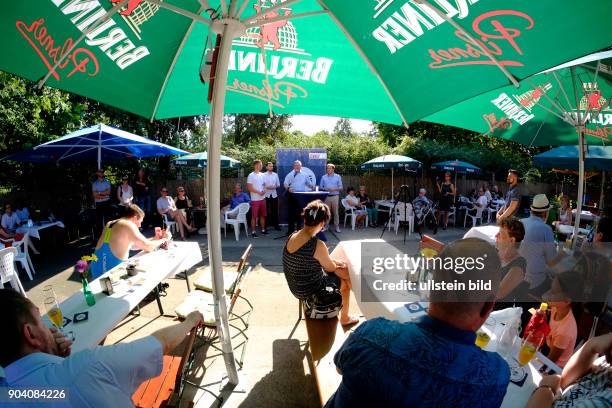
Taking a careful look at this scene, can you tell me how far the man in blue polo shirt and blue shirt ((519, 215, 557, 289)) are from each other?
2889 millimetres

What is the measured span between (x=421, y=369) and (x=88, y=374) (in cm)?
128

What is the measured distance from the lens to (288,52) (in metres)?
2.96

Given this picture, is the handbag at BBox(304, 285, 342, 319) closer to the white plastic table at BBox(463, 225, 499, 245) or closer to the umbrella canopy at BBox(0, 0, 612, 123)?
the umbrella canopy at BBox(0, 0, 612, 123)

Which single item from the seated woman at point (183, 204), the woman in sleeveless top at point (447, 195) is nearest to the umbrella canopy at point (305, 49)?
the seated woman at point (183, 204)

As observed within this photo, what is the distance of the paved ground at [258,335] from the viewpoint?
2715 mm

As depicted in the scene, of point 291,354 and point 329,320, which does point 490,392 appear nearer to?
point 329,320

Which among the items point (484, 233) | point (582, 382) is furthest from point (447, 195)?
point (582, 382)

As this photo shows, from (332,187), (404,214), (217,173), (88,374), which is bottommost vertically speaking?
(404,214)

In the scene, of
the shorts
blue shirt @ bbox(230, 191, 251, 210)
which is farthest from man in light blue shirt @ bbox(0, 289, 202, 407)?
blue shirt @ bbox(230, 191, 251, 210)

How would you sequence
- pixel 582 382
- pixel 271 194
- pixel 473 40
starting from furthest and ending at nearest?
pixel 271 194 < pixel 473 40 < pixel 582 382

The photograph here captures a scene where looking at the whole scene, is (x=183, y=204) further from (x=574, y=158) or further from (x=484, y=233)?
(x=574, y=158)

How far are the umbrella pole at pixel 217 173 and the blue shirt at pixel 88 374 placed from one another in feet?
3.22

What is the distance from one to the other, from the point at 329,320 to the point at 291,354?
0.75 m

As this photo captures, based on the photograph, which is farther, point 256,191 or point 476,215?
point 476,215
